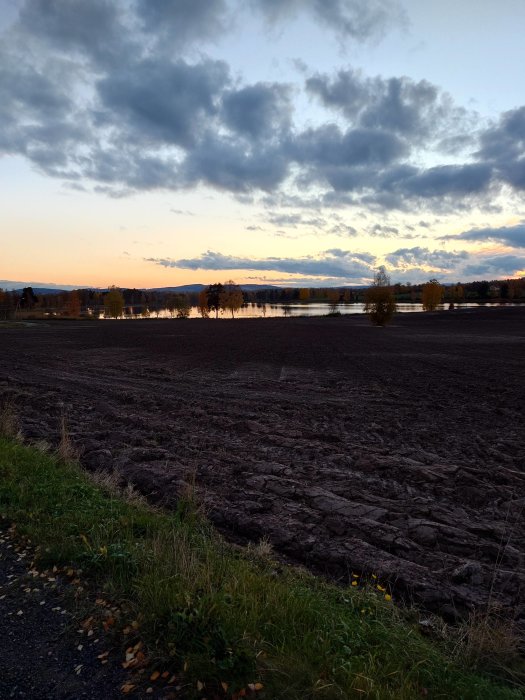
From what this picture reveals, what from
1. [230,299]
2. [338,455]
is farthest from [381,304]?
[230,299]

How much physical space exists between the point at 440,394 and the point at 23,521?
16034mm

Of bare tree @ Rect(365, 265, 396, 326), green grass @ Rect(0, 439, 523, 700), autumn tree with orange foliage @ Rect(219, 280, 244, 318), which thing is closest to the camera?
green grass @ Rect(0, 439, 523, 700)

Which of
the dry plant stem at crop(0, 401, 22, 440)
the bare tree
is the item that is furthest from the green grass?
the bare tree

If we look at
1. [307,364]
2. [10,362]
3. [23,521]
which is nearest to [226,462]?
[23,521]

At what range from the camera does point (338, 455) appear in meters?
10.6

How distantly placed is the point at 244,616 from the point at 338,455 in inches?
264

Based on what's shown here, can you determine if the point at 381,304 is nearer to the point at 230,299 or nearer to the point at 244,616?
the point at 244,616

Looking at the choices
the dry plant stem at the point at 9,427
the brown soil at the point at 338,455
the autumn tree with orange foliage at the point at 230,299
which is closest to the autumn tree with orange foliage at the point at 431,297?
the autumn tree with orange foliage at the point at 230,299

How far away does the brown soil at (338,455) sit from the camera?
638 centimetres

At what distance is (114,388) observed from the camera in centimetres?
1900

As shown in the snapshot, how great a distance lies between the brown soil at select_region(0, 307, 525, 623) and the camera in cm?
638

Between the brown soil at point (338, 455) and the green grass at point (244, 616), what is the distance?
1.14m

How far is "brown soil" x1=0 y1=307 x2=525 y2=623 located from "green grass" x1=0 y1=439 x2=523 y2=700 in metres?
1.14

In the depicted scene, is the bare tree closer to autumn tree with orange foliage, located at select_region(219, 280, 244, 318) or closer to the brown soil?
the brown soil
